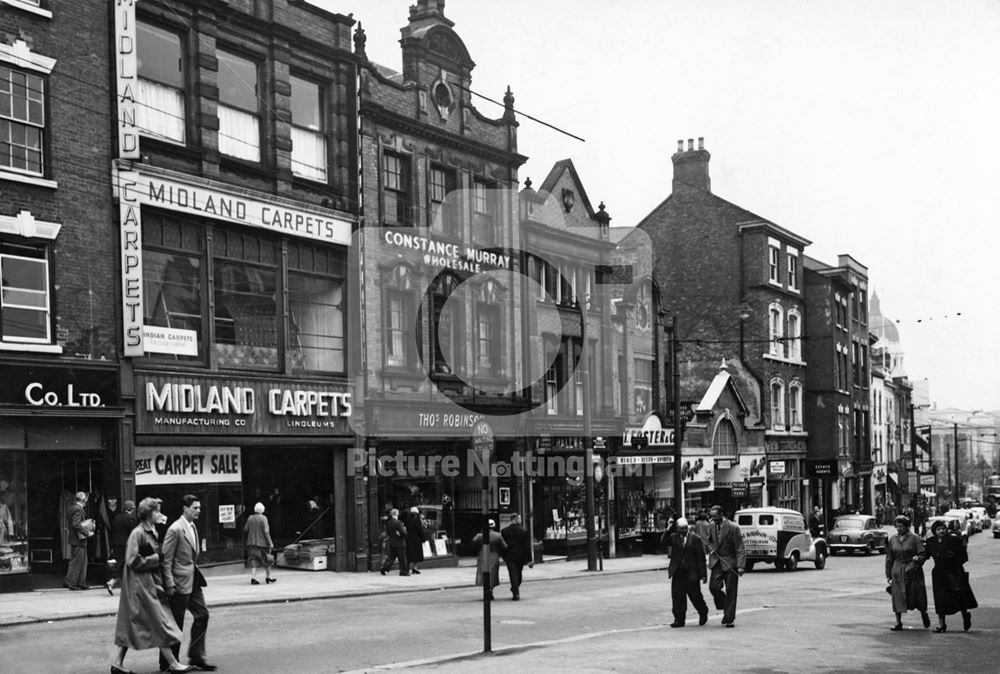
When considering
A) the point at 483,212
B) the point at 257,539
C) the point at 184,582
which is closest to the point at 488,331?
the point at 483,212

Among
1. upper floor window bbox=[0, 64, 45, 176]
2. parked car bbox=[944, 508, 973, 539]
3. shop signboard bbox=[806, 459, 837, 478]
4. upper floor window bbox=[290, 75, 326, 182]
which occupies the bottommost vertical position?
parked car bbox=[944, 508, 973, 539]

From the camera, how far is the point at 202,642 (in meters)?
11.9

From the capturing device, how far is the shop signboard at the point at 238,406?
22.2m

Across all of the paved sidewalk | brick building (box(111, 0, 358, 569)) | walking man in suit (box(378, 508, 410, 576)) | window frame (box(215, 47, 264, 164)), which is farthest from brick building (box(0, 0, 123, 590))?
walking man in suit (box(378, 508, 410, 576))

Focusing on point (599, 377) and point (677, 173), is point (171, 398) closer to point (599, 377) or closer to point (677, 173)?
point (599, 377)

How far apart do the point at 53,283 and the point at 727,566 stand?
13076mm

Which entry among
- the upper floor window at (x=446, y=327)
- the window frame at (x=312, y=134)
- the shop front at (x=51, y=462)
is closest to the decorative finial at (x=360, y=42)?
the window frame at (x=312, y=134)

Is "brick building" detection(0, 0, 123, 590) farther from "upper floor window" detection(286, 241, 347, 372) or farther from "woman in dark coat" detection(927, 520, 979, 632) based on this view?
"woman in dark coat" detection(927, 520, 979, 632)

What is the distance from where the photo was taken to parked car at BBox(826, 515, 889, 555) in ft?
142

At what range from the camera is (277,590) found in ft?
69.5

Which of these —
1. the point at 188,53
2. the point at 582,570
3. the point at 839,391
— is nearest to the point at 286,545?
the point at 582,570

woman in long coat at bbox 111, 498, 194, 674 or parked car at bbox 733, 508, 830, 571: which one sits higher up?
woman in long coat at bbox 111, 498, 194, 674

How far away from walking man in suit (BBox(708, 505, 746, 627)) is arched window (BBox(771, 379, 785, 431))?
3832 centimetres

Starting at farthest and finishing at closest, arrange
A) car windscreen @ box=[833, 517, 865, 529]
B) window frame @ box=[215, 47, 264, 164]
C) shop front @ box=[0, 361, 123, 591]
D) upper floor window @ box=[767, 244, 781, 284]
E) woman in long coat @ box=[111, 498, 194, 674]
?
upper floor window @ box=[767, 244, 781, 284] → car windscreen @ box=[833, 517, 865, 529] → window frame @ box=[215, 47, 264, 164] → shop front @ box=[0, 361, 123, 591] → woman in long coat @ box=[111, 498, 194, 674]
